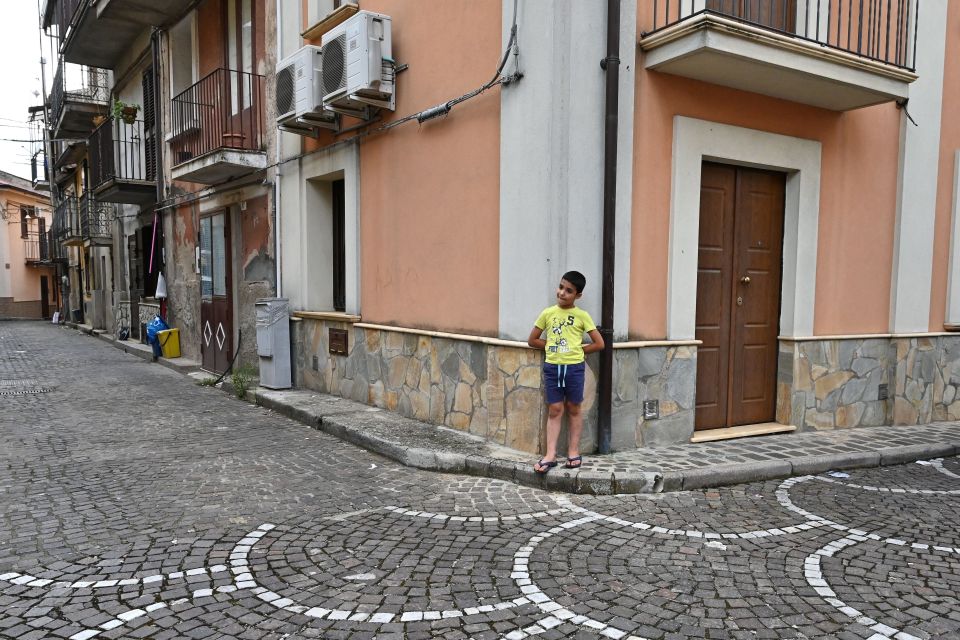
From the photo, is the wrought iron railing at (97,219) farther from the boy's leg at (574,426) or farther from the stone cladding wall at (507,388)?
the boy's leg at (574,426)

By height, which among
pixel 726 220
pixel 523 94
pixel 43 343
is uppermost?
pixel 523 94

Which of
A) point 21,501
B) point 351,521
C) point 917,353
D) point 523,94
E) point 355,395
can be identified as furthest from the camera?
point 355,395

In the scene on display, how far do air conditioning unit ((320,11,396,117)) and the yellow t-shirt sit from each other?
11.9 feet

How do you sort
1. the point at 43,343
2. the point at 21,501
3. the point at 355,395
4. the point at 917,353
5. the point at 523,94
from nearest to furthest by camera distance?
the point at 21,501
the point at 523,94
the point at 917,353
the point at 355,395
the point at 43,343

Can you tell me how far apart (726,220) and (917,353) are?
3198 millimetres

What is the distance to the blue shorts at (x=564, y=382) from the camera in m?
5.32

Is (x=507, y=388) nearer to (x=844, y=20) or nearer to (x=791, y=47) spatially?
(x=791, y=47)

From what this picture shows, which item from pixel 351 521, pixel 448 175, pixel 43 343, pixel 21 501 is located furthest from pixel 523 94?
pixel 43 343

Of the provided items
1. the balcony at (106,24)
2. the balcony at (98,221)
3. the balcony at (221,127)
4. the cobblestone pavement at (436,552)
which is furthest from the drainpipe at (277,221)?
the balcony at (98,221)

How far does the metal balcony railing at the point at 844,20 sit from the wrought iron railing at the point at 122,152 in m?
13.1

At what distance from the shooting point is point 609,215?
5633 millimetres

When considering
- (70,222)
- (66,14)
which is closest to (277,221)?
(66,14)

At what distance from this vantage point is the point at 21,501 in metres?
4.84

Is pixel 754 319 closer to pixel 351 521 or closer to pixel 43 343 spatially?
pixel 351 521
